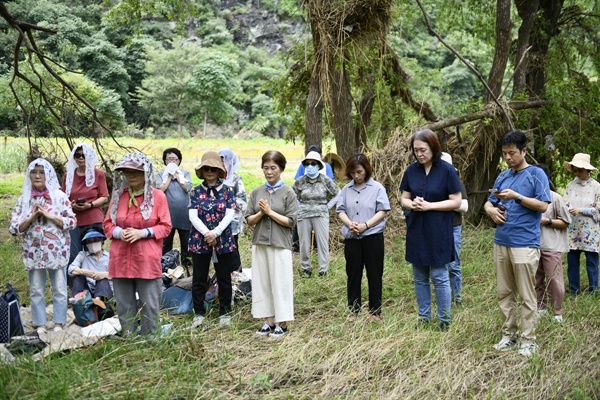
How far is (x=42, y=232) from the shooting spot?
5512mm

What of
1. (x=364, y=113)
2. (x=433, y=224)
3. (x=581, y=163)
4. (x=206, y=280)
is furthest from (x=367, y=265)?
(x=364, y=113)

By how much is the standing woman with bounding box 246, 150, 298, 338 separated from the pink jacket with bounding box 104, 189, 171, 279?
0.95 metres

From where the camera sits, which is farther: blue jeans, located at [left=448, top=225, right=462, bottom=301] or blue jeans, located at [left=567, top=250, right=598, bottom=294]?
blue jeans, located at [left=567, top=250, right=598, bottom=294]

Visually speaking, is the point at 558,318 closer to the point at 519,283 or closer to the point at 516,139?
the point at 519,283

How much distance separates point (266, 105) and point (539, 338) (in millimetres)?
46358

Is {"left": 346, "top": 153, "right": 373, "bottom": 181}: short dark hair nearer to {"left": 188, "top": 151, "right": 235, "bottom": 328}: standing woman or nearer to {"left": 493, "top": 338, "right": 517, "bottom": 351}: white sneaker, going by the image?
{"left": 188, "top": 151, "right": 235, "bottom": 328}: standing woman

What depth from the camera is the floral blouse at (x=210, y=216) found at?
18.6 feet

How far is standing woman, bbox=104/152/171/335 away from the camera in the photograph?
4.70 m

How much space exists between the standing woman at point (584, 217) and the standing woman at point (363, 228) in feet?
7.74

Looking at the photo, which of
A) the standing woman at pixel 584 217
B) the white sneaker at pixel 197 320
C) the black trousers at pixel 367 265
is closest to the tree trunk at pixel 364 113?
the standing woman at pixel 584 217

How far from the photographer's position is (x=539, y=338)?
5.01 metres

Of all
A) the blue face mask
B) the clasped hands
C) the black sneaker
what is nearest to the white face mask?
the clasped hands

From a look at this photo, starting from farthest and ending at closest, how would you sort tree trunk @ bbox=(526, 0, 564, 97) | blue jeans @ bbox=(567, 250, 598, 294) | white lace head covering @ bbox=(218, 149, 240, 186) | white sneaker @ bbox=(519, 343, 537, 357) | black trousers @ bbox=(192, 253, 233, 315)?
1. tree trunk @ bbox=(526, 0, 564, 97)
2. blue jeans @ bbox=(567, 250, 598, 294)
3. white lace head covering @ bbox=(218, 149, 240, 186)
4. black trousers @ bbox=(192, 253, 233, 315)
5. white sneaker @ bbox=(519, 343, 537, 357)

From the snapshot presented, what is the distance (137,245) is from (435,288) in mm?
2492
